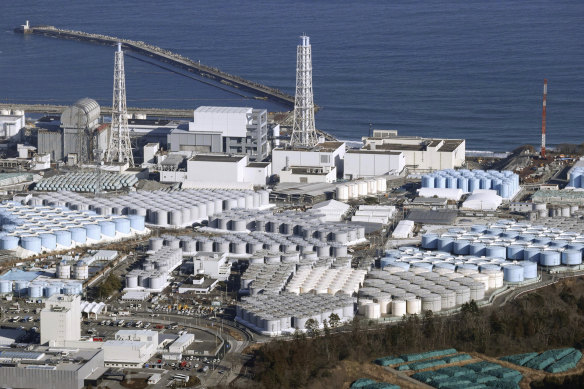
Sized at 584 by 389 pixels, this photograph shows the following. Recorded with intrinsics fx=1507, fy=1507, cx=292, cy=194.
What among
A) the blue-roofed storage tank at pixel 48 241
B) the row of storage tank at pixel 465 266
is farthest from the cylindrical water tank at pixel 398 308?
the blue-roofed storage tank at pixel 48 241

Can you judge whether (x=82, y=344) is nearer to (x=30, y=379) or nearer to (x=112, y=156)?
(x=30, y=379)

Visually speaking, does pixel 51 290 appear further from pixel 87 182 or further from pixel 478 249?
pixel 87 182

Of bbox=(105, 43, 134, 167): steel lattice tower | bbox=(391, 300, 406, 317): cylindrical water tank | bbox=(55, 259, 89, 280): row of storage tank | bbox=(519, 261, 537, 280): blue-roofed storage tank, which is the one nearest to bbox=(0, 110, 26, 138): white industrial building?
bbox=(105, 43, 134, 167): steel lattice tower

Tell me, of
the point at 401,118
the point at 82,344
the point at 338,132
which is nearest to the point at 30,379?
the point at 82,344

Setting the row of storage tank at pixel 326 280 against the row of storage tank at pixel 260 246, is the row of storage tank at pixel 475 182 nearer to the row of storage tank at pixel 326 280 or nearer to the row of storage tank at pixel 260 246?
Result: the row of storage tank at pixel 260 246

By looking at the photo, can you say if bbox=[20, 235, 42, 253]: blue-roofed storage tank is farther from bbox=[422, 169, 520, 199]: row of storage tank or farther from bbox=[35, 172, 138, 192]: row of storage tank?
bbox=[422, 169, 520, 199]: row of storage tank

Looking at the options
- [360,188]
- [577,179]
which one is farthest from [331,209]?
[577,179]
